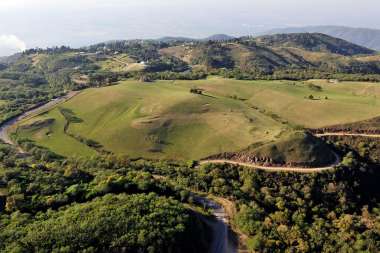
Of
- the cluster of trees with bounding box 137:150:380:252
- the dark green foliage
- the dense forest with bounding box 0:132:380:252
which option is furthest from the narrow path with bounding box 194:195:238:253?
the dark green foliage

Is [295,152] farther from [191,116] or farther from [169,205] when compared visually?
[169,205]

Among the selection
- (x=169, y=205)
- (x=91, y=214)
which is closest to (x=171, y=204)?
(x=169, y=205)

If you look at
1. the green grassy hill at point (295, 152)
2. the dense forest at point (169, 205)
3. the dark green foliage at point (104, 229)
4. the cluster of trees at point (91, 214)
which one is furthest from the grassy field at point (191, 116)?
the dark green foliage at point (104, 229)

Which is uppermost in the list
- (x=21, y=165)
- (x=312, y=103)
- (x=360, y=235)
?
(x=312, y=103)

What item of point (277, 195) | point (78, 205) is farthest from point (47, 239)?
point (277, 195)

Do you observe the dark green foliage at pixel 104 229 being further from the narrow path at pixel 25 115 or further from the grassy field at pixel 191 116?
the narrow path at pixel 25 115

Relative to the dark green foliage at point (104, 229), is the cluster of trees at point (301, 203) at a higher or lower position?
lower

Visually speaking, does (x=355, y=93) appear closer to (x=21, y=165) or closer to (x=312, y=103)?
(x=312, y=103)
